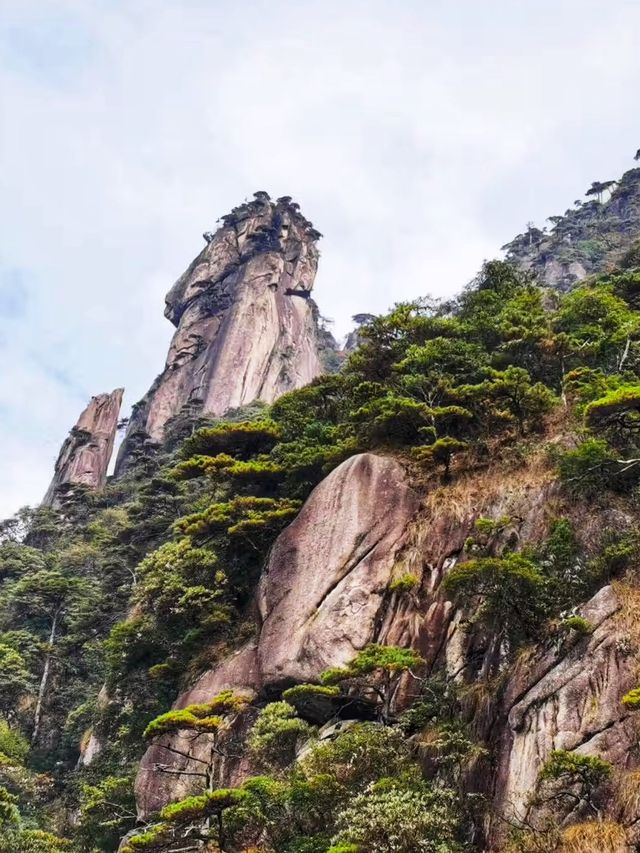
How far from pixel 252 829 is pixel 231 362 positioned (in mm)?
50764

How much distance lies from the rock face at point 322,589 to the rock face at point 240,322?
1627 inches

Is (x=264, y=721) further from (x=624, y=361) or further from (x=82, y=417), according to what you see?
(x=82, y=417)

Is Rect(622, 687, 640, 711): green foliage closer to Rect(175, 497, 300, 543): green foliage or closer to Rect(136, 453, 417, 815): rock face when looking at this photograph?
Rect(136, 453, 417, 815): rock face

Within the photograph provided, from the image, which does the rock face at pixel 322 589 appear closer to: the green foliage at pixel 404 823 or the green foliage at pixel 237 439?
the green foliage at pixel 237 439

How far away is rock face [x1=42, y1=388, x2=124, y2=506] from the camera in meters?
60.3

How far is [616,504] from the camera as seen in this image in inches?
539

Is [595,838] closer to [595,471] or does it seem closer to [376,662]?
[376,662]

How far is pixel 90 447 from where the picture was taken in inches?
2451

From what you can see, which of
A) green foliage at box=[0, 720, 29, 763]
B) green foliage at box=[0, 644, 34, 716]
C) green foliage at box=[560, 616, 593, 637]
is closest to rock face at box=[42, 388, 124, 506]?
green foliage at box=[0, 644, 34, 716]

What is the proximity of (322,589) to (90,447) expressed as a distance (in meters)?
49.3

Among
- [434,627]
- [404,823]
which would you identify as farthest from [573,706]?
[434,627]

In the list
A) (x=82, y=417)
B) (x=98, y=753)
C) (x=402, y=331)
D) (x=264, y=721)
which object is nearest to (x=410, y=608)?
(x=264, y=721)

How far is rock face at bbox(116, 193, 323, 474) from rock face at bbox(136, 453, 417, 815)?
4134 cm

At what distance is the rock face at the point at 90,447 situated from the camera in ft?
198
